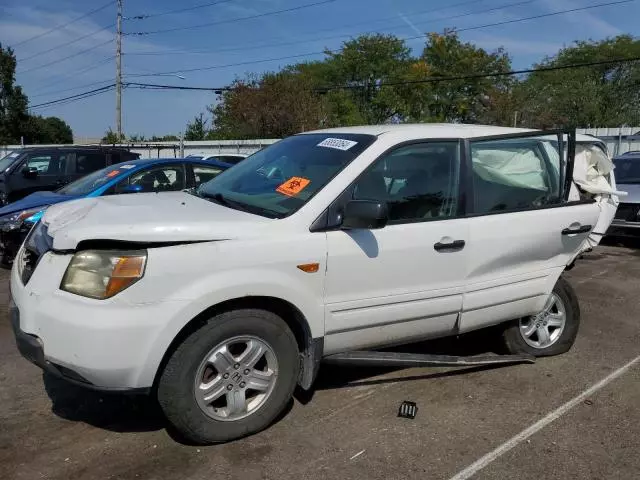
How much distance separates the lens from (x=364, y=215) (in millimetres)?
3326

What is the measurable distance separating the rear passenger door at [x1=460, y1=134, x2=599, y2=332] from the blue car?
12.6ft

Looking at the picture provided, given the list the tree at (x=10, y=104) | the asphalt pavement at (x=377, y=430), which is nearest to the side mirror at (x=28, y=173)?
the asphalt pavement at (x=377, y=430)

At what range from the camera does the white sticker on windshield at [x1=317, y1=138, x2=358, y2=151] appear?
151 inches

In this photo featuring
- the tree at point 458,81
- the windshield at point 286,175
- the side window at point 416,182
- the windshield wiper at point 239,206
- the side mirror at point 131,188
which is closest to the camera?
the windshield wiper at point 239,206

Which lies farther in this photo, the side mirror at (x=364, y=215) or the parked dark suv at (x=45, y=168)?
the parked dark suv at (x=45, y=168)

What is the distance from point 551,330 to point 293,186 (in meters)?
2.62

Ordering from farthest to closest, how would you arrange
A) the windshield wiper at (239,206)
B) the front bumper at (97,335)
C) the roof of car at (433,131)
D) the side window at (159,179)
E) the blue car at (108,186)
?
the side window at (159,179) → the blue car at (108,186) → the roof of car at (433,131) → the windshield wiper at (239,206) → the front bumper at (97,335)

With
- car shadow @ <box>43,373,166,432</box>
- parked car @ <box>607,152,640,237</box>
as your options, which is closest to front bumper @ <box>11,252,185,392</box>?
car shadow @ <box>43,373,166,432</box>

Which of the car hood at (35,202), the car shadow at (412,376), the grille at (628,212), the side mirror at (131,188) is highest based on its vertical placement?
the side mirror at (131,188)

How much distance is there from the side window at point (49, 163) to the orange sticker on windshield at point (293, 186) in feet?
28.8

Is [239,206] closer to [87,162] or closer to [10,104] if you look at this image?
[87,162]

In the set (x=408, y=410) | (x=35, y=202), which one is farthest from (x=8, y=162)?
(x=408, y=410)

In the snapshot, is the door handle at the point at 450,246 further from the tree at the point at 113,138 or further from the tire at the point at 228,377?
the tree at the point at 113,138

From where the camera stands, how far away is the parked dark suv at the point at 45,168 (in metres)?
10.8
